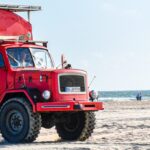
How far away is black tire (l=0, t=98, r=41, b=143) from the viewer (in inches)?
739

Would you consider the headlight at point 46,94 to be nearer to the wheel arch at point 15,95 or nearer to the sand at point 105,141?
the wheel arch at point 15,95

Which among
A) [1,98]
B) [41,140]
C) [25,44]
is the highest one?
[25,44]

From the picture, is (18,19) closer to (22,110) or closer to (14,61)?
(14,61)

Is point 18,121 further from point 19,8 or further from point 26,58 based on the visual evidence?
point 19,8

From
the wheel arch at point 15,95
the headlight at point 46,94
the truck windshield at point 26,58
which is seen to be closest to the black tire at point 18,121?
the wheel arch at point 15,95

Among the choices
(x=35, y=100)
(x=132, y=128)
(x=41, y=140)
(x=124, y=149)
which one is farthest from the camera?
(x=132, y=128)

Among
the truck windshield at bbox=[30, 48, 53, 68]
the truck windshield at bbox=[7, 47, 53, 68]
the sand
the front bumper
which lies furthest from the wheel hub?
the truck windshield at bbox=[30, 48, 53, 68]

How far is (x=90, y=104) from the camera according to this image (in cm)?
1950

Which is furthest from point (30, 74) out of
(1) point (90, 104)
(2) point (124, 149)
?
(2) point (124, 149)

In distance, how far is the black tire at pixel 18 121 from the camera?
61.6 feet

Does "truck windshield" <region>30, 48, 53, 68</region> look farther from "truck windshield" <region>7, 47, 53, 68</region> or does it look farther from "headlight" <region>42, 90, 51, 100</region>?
"headlight" <region>42, 90, 51, 100</region>

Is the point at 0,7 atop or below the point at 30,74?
atop

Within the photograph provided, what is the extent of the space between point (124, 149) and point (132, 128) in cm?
800

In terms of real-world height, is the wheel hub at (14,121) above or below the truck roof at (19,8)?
below
